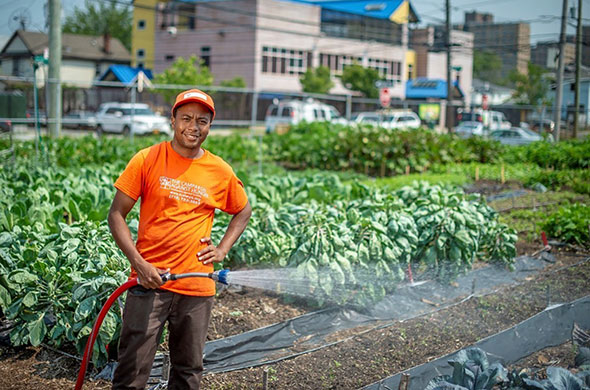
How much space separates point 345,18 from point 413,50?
950 centimetres

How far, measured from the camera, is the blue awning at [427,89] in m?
47.6

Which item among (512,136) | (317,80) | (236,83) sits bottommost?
(512,136)

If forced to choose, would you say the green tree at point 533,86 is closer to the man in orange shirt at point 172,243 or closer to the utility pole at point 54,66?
the utility pole at point 54,66

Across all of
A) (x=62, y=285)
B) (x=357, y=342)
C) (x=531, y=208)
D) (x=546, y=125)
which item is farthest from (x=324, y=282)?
(x=546, y=125)

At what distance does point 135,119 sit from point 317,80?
56.2 ft

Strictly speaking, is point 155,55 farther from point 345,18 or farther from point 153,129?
point 153,129

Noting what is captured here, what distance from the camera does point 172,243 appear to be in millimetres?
3145

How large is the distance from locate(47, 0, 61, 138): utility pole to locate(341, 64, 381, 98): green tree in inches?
1157

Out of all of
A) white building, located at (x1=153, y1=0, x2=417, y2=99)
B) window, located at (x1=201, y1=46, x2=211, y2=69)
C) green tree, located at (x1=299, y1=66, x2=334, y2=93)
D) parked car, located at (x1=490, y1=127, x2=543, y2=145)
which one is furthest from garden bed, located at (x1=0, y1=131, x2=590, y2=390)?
window, located at (x1=201, y1=46, x2=211, y2=69)

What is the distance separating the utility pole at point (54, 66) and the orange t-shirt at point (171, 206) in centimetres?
1181

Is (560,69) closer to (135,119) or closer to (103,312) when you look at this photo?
(135,119)

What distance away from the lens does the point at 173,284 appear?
3135mm

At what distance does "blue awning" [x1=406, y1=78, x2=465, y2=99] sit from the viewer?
47.6 meters

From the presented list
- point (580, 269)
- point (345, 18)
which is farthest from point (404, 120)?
point (580, 269)
